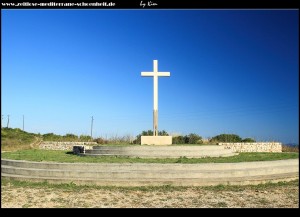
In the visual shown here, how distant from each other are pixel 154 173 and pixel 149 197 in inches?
65.6

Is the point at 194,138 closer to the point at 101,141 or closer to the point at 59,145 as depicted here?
the point at 101,141

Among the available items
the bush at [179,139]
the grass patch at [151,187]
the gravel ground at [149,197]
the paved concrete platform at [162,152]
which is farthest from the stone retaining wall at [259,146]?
the gravel ground at [149,197]

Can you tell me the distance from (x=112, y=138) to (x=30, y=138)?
7332 millimetres

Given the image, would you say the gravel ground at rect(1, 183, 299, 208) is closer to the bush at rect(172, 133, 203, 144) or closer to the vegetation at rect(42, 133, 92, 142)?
the bush at rect(172, 133, 203, 144)

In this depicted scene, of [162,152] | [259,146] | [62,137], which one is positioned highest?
[62,137]

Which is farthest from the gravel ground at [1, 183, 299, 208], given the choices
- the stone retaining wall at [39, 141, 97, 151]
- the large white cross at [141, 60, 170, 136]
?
the stone retaining wall at [39, 141, 97, 151]

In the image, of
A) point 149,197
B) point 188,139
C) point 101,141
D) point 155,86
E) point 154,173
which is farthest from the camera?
point 101,141

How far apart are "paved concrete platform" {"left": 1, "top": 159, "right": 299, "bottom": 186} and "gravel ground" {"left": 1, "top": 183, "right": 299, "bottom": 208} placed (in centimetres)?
58

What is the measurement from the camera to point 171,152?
1314 cm

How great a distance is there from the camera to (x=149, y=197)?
7844mm

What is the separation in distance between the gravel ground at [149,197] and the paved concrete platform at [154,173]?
1.90ft

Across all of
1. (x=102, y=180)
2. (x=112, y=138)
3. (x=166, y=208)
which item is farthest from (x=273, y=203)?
(x=112, y=138)

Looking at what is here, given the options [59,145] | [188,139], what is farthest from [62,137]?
[188,139]

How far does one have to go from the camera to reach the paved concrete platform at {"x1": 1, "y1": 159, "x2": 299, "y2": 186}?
9.36 m
